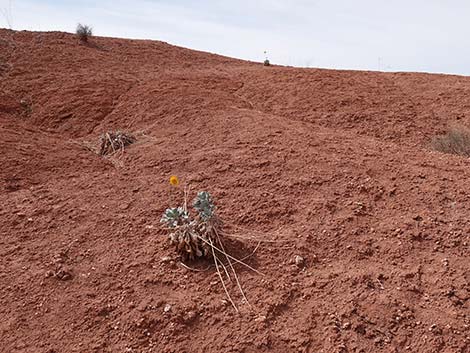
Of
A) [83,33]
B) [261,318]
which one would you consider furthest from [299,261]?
[83,33]

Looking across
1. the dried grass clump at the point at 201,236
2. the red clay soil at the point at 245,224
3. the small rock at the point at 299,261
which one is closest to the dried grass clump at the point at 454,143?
the red clay soil at the point at 245,224

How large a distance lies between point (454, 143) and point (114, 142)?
111 inches

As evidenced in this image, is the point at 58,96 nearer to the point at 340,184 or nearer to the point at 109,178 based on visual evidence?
the point at 109,178

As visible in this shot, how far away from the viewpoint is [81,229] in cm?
322

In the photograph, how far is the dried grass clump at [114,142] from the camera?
4.50 m

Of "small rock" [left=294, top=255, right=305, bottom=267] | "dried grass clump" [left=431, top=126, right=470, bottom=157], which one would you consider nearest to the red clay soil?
"small rock" [left=294, top=255, right=305, bottom=267]

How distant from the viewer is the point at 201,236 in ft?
9.32

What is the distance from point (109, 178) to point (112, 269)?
117cm

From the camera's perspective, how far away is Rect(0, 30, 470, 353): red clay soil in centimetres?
247

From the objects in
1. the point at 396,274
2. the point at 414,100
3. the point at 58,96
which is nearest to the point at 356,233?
the point at 396,274

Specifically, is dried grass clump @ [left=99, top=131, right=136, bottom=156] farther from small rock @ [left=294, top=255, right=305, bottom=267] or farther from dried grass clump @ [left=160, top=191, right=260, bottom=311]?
small rock @ [left=294, top=255, right=305, bottom=267]

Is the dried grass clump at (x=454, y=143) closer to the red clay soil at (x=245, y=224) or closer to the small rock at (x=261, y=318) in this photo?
the red clay soil at (x=245, y=224)

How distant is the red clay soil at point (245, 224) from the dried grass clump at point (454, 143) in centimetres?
20

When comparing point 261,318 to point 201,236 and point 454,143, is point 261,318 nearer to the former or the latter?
point 201,236
